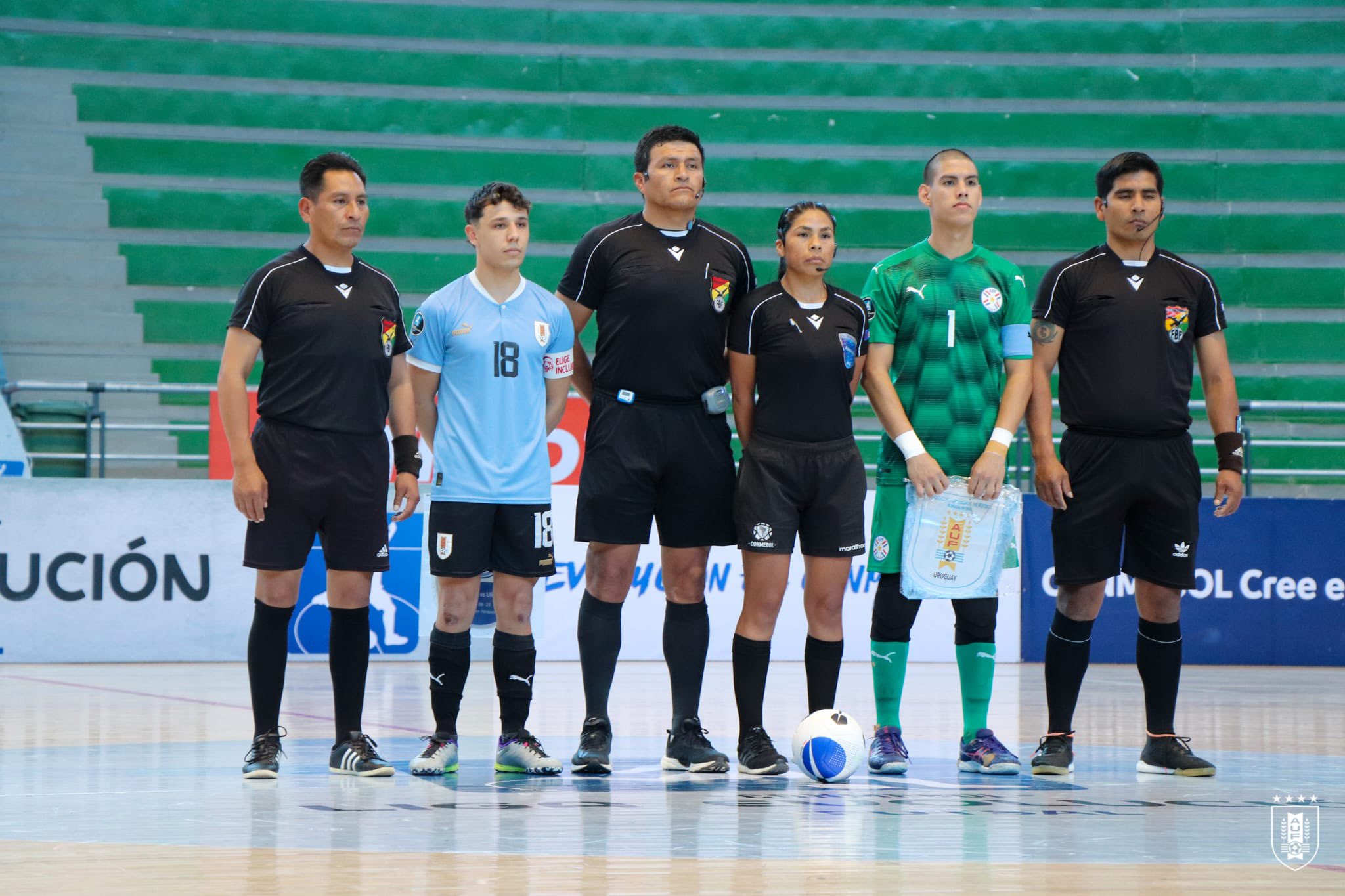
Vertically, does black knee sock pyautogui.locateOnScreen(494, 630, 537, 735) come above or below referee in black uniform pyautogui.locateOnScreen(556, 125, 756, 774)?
below

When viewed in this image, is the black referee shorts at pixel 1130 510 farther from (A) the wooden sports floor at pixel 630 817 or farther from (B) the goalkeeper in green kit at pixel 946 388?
(A) the wooden sports floor at pixel 630 817

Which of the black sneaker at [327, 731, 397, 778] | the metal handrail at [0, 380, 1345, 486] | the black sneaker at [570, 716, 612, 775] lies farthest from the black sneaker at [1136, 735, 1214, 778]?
the metal handrail at [0, 380, 1345, 486]

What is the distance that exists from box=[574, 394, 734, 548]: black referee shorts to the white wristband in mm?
579

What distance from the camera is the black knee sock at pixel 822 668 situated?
510cm

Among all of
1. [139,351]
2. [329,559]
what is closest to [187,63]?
[139,351]

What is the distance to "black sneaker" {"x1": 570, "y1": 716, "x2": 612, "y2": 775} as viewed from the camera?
193 inches

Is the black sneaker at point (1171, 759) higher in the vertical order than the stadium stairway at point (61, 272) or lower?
lower

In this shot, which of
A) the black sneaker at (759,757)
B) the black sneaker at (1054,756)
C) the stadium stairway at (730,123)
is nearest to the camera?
the black sneaker at (759,757)

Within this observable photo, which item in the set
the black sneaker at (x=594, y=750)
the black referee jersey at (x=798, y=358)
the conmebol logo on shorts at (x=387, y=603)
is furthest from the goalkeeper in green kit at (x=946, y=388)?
the conmebol logo on shorts at (x=387, y=603)

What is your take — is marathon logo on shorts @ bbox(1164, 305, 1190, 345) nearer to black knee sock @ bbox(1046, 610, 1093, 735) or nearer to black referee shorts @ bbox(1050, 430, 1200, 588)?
black referee shorts @ bbox(1050, 430, 1200, 588)

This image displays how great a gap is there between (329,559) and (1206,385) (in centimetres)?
304

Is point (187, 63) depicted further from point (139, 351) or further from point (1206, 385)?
point (1206, 385)

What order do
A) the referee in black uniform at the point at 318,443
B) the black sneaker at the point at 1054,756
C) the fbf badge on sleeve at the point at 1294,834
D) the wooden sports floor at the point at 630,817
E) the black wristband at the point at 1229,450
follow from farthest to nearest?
the black wristband at the point at 1229,450
the black sneaker at the point at 1054,756
the referee in black uniform at the point at 318,443
the fbf badge on sleeve at the point at 1294,834
the wooden sports floor at the point at 630,817

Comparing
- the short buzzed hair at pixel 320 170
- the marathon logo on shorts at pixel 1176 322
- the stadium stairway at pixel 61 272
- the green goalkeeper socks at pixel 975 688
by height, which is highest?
the stadium stairway at pixel 61 272
